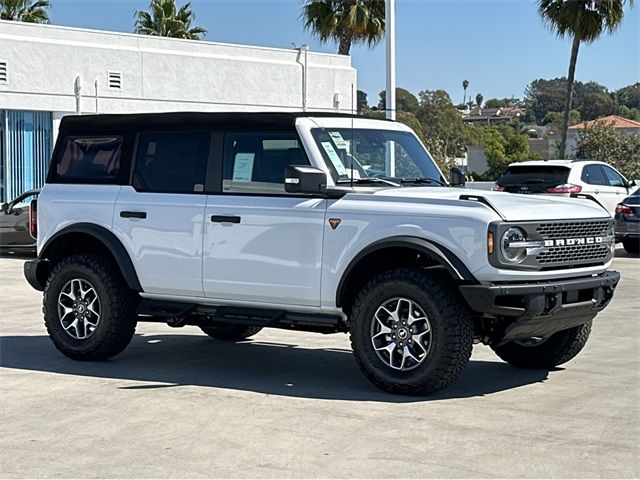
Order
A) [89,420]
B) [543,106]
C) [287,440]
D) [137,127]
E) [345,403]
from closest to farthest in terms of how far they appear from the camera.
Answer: [287,440] → [89,420] → [345,403] → [137,127] → [543,106]

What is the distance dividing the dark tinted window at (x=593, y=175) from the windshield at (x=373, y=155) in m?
12.5

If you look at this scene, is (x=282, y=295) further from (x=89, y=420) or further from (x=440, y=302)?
(x=89, y=420)

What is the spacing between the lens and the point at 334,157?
9148 mm

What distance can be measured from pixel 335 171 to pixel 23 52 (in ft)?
69.3

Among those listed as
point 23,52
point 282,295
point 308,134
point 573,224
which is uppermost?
point 23,52

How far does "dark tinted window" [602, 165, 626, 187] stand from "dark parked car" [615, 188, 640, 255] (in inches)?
48.8

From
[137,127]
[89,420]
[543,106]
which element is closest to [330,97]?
[137,127]

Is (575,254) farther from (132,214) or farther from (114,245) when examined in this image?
(114,245)

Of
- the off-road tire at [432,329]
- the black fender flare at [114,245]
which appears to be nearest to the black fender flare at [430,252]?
the off-road tire at [432,329]

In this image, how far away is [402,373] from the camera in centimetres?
837

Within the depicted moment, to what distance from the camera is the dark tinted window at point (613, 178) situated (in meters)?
23.0

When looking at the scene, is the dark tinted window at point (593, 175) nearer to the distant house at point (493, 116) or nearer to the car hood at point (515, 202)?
the car hood at point (515, 202)

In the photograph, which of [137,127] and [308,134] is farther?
[137,127]

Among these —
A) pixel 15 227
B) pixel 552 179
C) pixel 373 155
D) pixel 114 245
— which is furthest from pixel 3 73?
pixel 373 155
